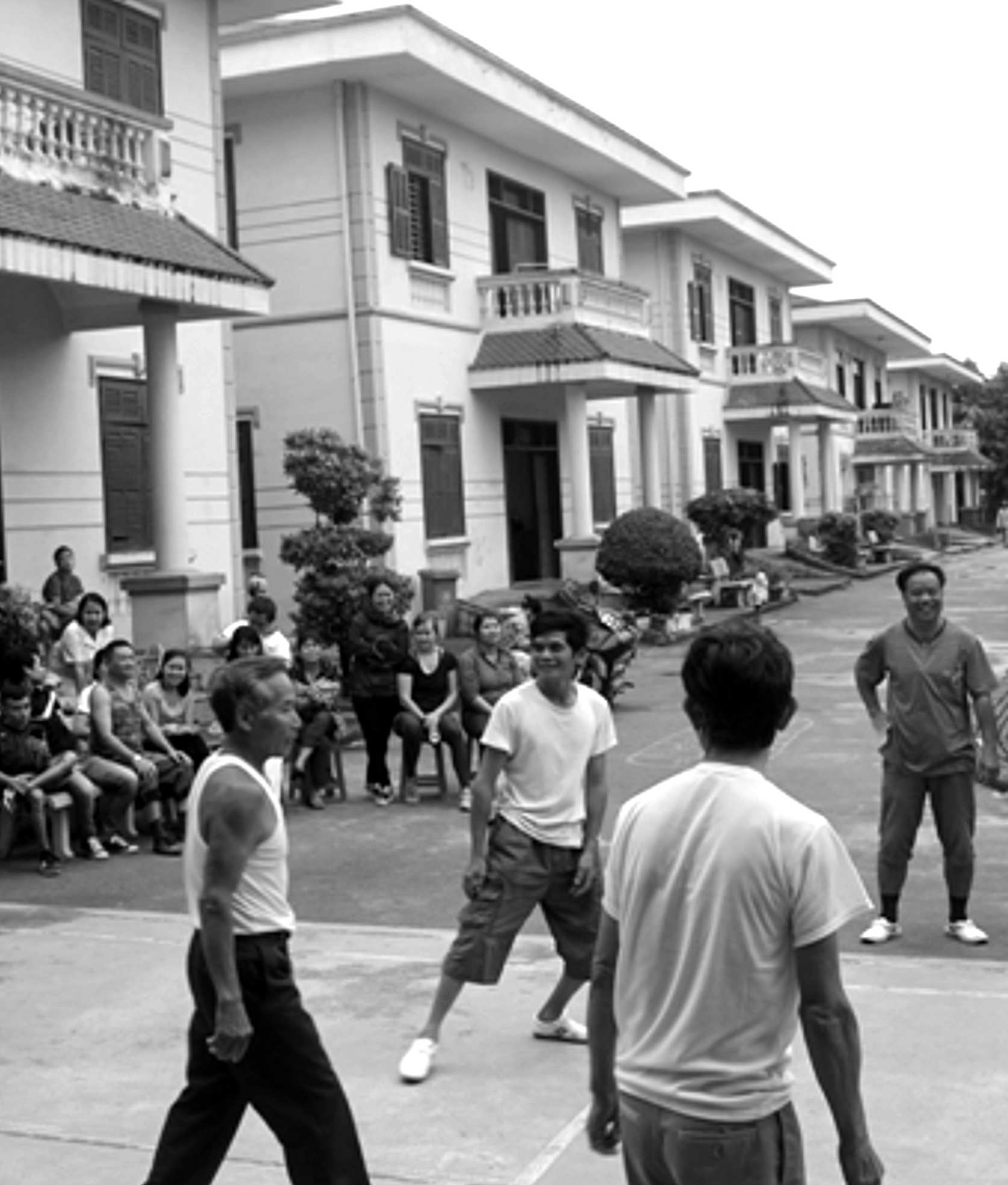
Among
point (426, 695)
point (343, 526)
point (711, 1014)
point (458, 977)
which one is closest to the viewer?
point (711, 1014)

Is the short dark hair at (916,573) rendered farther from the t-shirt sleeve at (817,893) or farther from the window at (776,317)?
the window at (776,317)

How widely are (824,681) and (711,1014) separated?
15830 millimetres

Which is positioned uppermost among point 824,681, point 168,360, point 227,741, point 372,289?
point 372,289

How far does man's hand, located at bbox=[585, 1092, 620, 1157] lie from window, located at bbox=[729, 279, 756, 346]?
34.1 meters

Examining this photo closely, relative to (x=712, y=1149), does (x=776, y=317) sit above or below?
above

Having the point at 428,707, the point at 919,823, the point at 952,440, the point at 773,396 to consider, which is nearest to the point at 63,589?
the point at 428,707

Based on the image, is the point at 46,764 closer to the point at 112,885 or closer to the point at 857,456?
the point at 112,885

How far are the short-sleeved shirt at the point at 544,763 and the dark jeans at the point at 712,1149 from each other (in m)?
2.79

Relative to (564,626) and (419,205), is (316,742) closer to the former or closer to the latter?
(564,626)

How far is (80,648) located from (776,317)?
98.0ft

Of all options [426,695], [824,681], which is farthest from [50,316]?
[824,681]

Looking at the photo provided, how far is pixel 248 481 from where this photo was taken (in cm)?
2147

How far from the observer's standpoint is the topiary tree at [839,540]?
36.2 metres

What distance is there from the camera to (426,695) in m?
11.9
